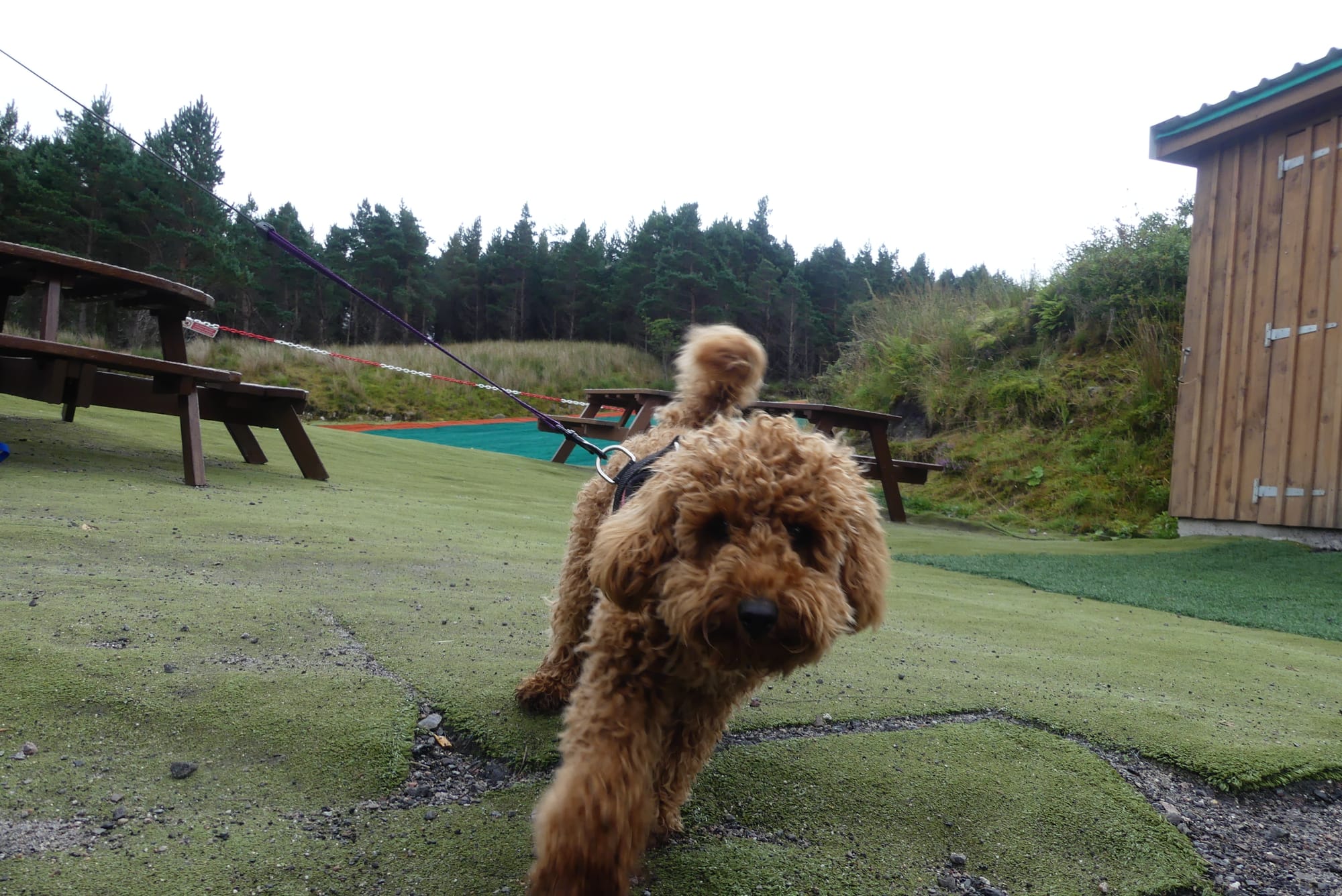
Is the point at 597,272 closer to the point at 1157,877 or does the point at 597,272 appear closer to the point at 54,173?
the point at 54,173

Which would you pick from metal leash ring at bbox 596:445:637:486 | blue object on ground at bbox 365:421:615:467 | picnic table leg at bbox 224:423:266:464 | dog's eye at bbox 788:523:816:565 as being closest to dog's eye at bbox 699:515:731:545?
dog's eye at bbox 788:523:816:565

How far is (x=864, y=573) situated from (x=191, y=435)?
4772 millimetres

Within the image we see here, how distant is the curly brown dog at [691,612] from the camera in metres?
1.42

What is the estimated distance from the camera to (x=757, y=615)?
1.48m

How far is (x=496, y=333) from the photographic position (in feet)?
127

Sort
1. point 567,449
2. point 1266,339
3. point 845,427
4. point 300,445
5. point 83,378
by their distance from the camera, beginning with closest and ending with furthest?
point 83,378
point 300,445
point 1266,339
point 845,427
point 567,449

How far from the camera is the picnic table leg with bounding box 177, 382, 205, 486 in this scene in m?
5.04

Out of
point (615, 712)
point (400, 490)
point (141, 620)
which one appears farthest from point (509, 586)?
point (400, 490)

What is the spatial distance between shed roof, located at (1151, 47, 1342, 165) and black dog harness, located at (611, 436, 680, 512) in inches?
310

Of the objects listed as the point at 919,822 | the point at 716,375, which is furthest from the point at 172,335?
the point at 919,822

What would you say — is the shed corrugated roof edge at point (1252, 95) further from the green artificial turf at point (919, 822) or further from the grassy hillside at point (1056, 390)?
the green artificial turf at point (919, 822)

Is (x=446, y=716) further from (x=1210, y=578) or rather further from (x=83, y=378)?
(x=1210, y=578)

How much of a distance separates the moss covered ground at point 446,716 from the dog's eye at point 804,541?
0.58 metres

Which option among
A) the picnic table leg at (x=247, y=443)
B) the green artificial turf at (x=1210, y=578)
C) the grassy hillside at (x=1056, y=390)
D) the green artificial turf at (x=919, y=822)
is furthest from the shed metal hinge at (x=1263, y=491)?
the picnic table leg at (x=247, y=443)
